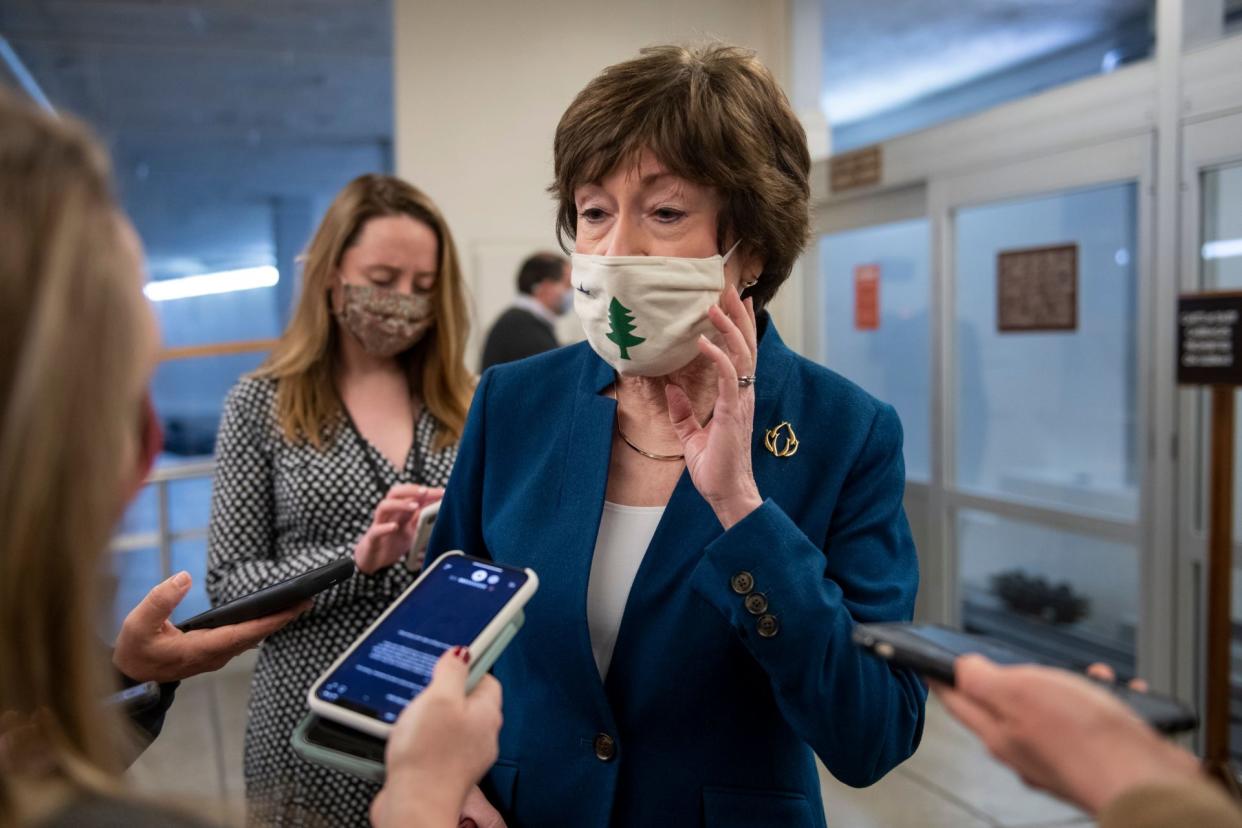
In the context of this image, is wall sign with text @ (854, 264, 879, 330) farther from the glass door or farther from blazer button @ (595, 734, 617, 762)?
blazer button @ (595, 734, 617, 762)

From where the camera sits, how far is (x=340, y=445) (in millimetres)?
2010

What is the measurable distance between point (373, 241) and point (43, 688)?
1512mm

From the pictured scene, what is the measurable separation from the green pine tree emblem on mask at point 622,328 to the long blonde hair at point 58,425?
0.71m

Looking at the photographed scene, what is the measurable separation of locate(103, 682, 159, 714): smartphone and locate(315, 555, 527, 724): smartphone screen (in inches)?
13.8

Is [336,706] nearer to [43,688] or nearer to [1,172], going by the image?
[43,688]

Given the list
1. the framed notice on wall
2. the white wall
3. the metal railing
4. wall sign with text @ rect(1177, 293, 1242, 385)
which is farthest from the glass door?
the metal railing

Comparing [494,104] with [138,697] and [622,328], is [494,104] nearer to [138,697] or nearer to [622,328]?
[622,328]

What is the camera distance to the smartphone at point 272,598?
132cm

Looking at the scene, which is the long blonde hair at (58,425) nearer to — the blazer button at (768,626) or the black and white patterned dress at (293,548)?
the blazer button at (768,626)

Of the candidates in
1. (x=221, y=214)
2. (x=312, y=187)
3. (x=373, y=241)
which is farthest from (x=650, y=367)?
(x=312, y=187)

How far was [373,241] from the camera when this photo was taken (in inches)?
82.9

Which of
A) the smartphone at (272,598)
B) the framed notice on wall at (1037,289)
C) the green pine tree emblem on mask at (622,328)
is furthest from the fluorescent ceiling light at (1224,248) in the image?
the smartphone at (272,598)

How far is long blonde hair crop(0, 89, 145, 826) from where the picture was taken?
0.66m

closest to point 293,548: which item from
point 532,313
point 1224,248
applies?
point 1224,248
